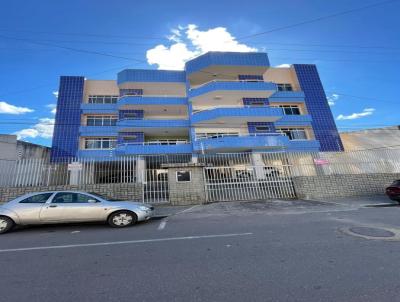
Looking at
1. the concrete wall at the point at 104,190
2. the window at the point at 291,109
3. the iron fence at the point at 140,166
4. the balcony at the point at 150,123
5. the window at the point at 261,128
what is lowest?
the concrete wall at the point at 104,190

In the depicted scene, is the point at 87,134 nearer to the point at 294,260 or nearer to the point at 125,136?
the point at 125,136

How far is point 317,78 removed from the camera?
95.6ft

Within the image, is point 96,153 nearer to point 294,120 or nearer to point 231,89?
point 231,89

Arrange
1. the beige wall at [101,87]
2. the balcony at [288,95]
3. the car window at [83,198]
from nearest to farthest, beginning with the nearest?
1. the car window at [83,198]
2. the balcony at [288,95]
3. the beige wall at [101,87]

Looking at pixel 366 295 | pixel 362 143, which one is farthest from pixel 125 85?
pixel 362 143

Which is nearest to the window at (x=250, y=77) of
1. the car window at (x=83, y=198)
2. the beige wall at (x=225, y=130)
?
the beige wall at (x=225, y=130)

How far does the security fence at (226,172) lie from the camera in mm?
11141

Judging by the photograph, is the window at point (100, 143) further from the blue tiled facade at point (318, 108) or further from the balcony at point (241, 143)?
the blue tiled facade at point (318, 108)

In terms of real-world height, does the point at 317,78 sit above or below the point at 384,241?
above

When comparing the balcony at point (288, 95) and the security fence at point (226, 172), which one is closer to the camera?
the security fence at point (226, 172)

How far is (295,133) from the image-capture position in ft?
86.2

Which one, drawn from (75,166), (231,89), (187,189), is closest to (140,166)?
(187,189)

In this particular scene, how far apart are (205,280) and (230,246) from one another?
65.6 inches

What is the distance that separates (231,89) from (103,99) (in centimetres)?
1652
